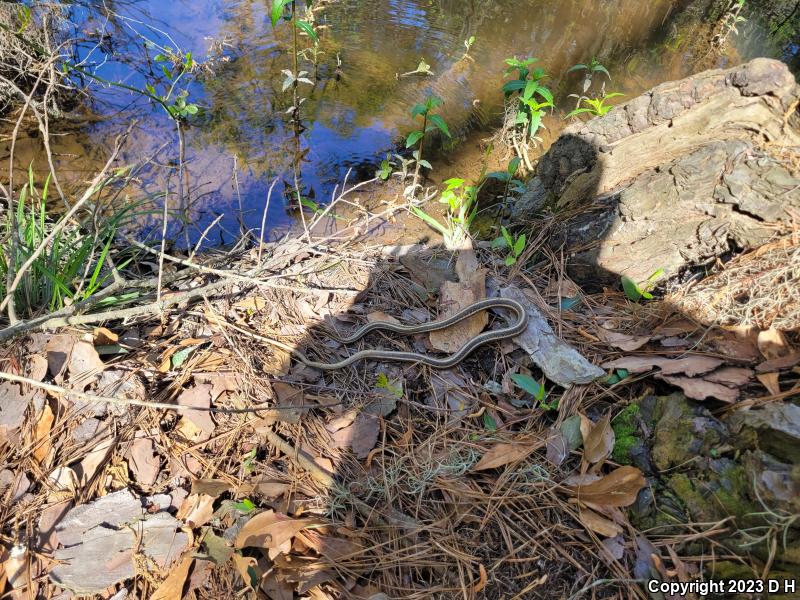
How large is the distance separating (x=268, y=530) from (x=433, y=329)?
1.46 metres

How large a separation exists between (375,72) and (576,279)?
4.76m

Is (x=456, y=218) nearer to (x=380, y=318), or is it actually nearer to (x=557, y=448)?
(x=380, y=318)

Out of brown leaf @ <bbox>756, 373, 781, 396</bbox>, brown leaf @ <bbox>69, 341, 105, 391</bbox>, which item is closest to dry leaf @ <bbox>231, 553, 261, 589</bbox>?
brown leaf @ <bbox>69, 341, 105, 391</bbox>

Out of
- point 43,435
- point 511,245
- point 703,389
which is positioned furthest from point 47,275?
Answer: point 703,389

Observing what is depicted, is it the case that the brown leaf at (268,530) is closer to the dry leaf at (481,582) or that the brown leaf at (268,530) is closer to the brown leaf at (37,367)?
the dry leaf at (481,582)

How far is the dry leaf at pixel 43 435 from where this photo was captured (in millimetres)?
2109

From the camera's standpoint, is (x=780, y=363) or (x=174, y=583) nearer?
(x=174, y=583)

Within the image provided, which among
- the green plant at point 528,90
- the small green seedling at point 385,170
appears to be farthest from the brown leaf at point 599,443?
the small green seedling at point 385,170

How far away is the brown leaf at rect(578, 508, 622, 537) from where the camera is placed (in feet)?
Answer: 6.27

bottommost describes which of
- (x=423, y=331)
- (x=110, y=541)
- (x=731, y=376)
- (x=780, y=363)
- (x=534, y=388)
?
(x=110, y=541)

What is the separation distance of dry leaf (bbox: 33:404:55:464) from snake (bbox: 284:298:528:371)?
1.17 metres

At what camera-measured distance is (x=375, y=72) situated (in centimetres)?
648

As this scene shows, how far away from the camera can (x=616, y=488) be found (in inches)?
77.7

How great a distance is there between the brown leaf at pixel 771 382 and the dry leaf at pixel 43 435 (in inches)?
128
